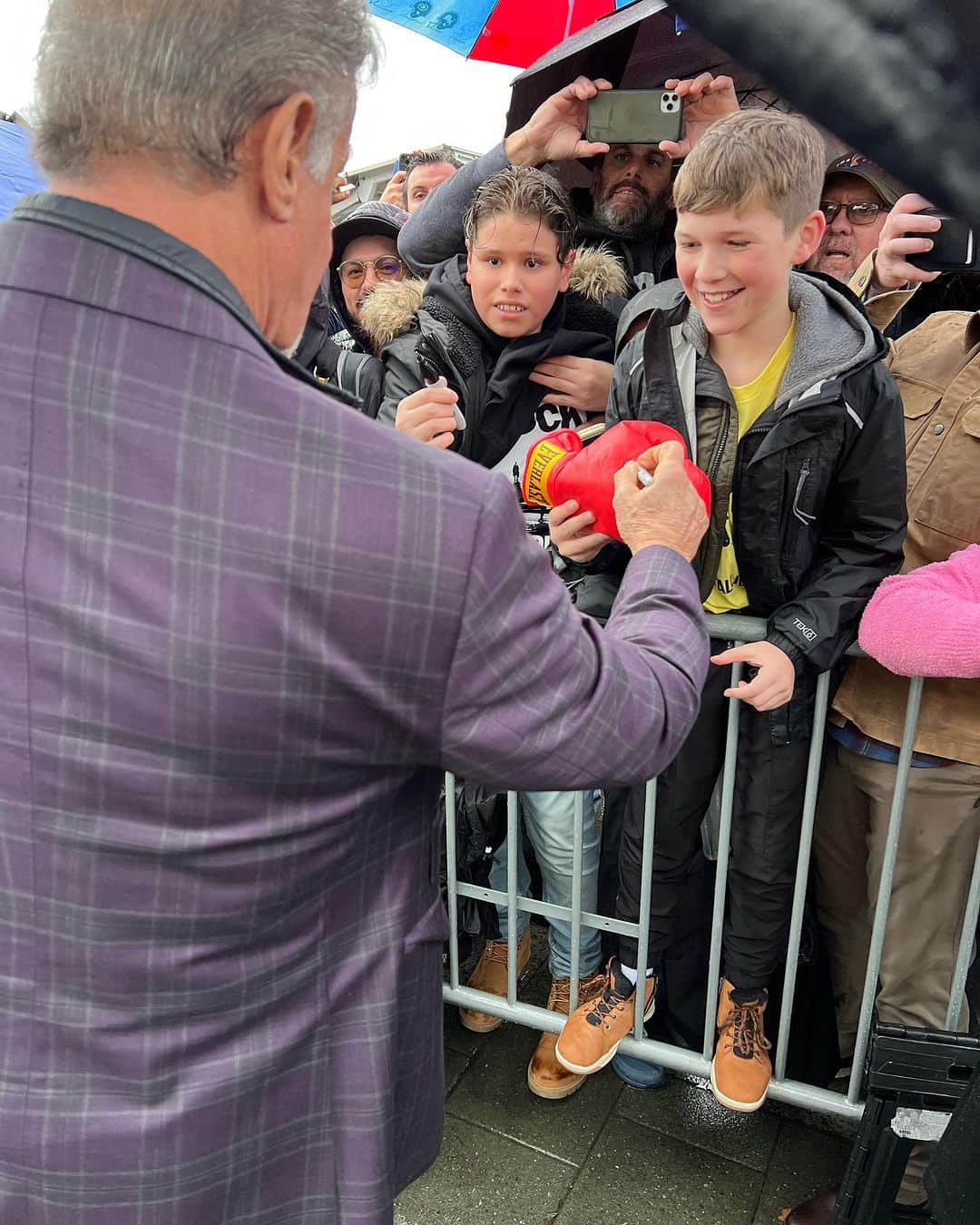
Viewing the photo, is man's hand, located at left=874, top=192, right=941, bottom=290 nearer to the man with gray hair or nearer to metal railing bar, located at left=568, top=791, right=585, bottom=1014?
the man with gray hair

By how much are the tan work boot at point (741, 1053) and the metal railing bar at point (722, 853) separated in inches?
1.1

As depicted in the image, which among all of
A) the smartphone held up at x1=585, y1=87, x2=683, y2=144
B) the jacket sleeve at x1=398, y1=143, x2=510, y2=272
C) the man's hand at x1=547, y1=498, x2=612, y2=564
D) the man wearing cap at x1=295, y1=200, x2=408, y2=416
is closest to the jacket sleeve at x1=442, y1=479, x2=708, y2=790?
the man's hand at x1=547, y1=498, x2=612, y2=564

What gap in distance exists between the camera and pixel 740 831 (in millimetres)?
2312

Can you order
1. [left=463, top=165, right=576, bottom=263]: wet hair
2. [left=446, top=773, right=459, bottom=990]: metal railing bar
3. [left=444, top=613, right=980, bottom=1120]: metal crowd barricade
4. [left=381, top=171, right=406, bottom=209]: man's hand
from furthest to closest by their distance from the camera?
[left=381, top=171, right=406, bottom=209]: man's hand, [left=463, top=165, right=576, bottom=263]: wet hair, [left=446, top=773, right=459, bottom=990]: metal railing bar, [left=444, top=613, right=980, bottom=1120]: metal crowd barricade

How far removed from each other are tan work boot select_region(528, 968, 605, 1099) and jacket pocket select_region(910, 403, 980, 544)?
59.0 inches

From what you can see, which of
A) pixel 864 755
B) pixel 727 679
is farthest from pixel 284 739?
pixel 864 755

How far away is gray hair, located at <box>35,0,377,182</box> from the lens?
94cm

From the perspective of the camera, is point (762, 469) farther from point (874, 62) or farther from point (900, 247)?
point (874, 62)

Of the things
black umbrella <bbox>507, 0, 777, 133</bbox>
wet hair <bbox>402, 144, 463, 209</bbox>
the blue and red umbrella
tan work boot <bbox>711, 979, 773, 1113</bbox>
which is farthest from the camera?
wet hair <bbox>402, 144, 463, 209</bbox>

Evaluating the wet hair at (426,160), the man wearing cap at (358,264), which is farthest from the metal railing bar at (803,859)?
the wet hair at (426,160)

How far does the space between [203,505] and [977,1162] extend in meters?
1.30

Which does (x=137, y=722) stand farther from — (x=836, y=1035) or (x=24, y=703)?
(x=836, y=1035)

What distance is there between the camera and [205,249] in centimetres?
101

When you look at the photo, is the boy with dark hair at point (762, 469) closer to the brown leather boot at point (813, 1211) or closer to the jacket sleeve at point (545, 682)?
the brown leather boot at point (813, 1211)
